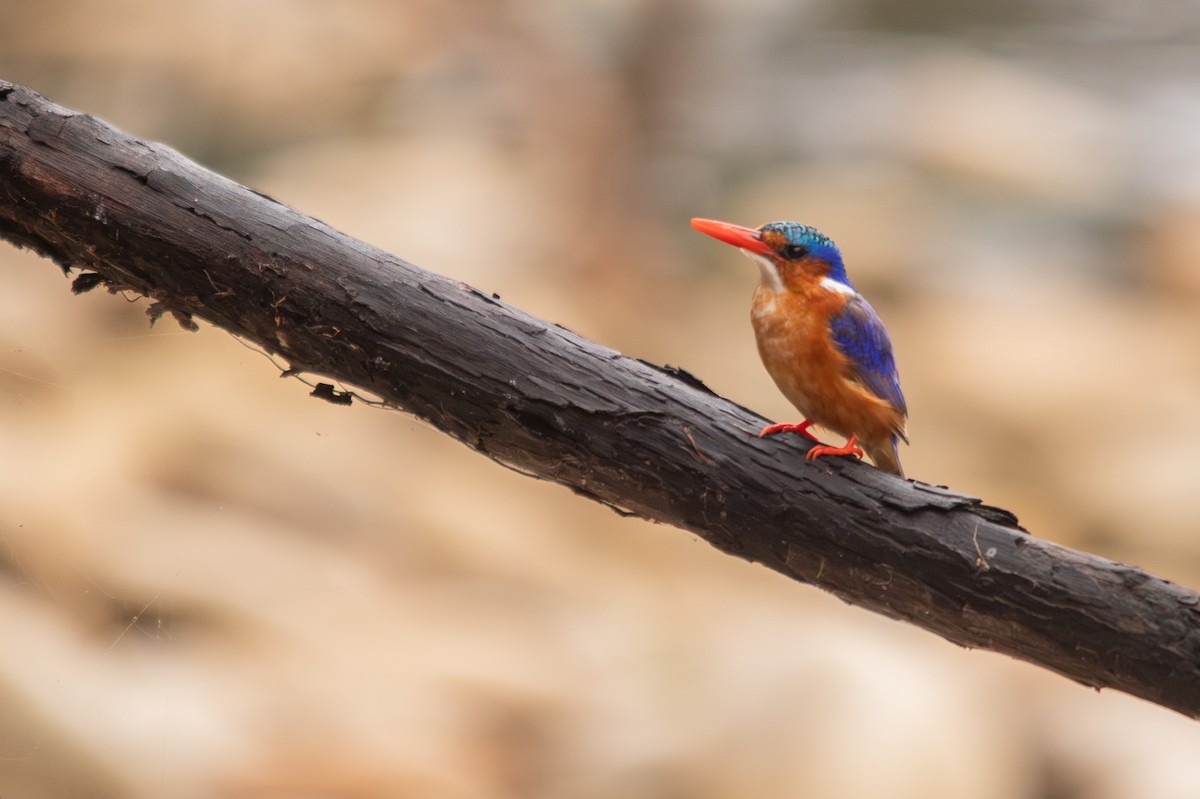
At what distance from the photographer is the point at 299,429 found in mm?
3555

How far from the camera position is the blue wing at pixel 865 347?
5.35 feet

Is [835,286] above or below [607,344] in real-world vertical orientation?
below

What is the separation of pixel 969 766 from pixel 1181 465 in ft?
5.19

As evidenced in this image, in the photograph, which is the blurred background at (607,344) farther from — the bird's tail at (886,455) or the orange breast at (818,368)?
the bird's tail at (886,455)

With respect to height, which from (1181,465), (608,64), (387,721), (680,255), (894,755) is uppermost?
(608,64)

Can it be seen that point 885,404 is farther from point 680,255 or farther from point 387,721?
point 680,255

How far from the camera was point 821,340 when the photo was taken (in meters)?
1.63

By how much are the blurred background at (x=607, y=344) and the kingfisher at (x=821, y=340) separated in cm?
135

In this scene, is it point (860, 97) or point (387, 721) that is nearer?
point (387, 721)

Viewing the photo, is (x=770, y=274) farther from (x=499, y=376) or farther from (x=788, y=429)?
(x=499, y=376)

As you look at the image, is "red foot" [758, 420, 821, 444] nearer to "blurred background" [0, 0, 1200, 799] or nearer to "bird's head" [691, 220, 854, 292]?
"bird's head" [691, 220, 854, 292]

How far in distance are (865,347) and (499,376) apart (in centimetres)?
57

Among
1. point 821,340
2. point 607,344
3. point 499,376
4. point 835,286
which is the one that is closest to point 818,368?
point 821,340

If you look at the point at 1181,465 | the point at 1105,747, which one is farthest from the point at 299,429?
the point at 1181,465
